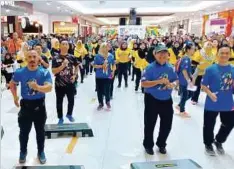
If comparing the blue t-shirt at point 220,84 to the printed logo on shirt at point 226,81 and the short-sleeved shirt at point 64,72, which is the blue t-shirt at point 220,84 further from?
the short-sleeved shirt at point 64,72

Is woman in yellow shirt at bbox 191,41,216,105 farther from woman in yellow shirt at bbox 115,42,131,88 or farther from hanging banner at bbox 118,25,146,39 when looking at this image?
hanging banner at bbox 118,25,146,39

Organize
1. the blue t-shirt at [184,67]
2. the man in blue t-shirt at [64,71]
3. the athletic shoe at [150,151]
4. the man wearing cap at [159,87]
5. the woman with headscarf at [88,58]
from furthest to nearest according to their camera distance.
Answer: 1. the woman with headscarf at [88,58]
2. the blue t-shirt at [184,67]
3. the man in blue t-shirt at [64,71]
4. the athletic shoe at [150,151]
5. the man wearing cap at [159,87]

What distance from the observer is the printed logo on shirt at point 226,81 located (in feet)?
13.0

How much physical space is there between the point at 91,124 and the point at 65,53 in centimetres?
140

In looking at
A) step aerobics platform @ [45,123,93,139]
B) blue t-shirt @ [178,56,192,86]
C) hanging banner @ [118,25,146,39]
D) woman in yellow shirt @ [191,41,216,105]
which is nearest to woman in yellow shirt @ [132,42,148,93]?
woman in yellow shirt @ [191,41,216,105]

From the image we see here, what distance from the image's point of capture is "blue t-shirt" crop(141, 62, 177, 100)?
3949 mm

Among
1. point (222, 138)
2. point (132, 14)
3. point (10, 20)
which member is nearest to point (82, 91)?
point (222, 138)

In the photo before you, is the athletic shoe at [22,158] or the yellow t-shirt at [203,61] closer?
the athletic shoe at [22,158]

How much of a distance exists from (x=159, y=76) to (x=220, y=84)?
0.80 meters

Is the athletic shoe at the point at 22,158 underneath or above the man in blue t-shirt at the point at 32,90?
underneath

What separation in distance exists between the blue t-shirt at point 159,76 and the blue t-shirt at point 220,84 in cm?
Answer: 49

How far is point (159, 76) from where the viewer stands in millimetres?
3949

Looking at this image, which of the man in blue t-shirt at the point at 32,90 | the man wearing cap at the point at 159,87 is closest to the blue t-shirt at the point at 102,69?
the man wearing cap at the point at 159,87

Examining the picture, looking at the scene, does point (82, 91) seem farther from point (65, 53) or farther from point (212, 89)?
point (212, 89)
